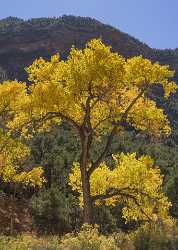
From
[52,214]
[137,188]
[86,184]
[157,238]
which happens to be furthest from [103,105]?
[52,214]

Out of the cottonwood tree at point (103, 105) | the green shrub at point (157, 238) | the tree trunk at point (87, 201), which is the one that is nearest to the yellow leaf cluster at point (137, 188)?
the cottonwood tree at point (103, 105)

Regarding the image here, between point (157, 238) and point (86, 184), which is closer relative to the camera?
point (157, 238)

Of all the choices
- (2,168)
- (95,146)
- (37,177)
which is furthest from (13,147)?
(95,146)

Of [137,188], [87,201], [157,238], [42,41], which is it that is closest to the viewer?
[157,238]

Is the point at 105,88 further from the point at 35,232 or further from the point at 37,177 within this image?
the point at 35,232

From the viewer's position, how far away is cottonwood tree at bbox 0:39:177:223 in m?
18.1

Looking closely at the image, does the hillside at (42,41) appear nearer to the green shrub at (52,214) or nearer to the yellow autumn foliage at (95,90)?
the green shrub at (52,214)

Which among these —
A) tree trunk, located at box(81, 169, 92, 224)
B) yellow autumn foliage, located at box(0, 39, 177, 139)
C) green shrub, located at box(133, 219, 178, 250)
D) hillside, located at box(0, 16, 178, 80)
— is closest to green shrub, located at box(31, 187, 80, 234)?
tree trunk, located at box(81, 169, 92, 224)

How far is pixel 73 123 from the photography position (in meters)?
19.3

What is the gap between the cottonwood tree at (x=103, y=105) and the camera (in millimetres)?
18109

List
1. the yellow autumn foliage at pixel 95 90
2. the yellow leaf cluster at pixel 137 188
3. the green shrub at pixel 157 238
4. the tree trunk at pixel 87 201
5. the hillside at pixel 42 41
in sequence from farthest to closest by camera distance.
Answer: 1. the hillside at pixel 42 41
2. the tree trunk at pixel 87 201
3. the yellow leaf cluster at pixel 137 188
4. the yellow autumn foliage at pixel 95 90
5. the green shrub at pixel 157 238

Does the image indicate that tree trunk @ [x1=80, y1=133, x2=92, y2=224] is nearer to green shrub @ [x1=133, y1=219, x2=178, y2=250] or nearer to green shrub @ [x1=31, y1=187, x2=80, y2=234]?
green shrub @ [x1=133, y1=219, x2=178, y2=250]

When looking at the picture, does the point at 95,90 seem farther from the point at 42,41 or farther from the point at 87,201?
the point at 42,41

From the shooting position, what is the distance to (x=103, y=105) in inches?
771
